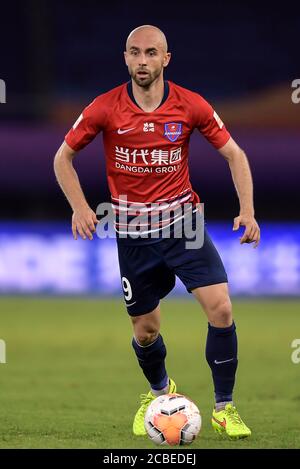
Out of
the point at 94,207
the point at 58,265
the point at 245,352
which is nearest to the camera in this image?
the point at 245,352

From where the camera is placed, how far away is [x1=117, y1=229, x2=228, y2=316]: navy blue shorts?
660 cm

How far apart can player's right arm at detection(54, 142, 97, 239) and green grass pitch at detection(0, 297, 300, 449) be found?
49.8 inches

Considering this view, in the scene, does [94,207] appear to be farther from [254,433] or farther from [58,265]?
[254,433]

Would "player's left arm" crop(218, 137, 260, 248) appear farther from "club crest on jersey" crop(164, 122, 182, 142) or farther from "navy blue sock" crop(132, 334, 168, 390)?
"navy blue sock" crop(132, 334, 168, 390)

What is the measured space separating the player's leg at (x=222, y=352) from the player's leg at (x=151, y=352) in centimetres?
46

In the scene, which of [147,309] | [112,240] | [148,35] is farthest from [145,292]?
[112,240]

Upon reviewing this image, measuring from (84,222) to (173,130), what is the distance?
82 centimetres

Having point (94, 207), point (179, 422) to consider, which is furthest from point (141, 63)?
point (94, 207)

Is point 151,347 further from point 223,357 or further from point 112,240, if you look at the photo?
point 112,240

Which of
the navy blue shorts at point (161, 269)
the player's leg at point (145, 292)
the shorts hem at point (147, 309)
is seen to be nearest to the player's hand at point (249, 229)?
the navy blue shorts at point (161, 269)

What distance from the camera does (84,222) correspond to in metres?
6.46

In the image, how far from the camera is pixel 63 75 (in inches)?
789

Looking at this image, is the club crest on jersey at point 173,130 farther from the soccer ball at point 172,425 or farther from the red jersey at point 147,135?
the soccer ball at point 172,425

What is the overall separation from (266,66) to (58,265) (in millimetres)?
6309
